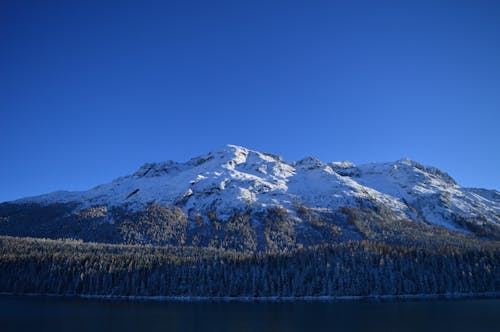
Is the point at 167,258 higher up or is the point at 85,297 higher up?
the point at 167,258

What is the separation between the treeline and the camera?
16600 cm

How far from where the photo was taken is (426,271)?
172 meters

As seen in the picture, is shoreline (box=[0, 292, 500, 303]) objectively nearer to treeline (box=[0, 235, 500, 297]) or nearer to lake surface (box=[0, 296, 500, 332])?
treeline (box=[0, 235, 500, 297])

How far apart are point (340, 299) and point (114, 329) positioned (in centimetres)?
10196

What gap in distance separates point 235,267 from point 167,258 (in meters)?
38.4

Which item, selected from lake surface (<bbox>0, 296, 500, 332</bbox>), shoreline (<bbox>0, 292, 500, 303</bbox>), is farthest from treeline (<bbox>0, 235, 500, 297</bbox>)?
lake surface (<bbox>0, 296, 500, 332</bbox>)

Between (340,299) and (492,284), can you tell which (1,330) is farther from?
(492,284)

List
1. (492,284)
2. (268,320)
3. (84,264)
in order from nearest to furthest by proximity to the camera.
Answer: (268,320) < (492,284) < (84,264)

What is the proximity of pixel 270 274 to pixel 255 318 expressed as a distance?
71236 mm

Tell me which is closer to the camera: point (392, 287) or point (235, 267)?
point (392, 287)

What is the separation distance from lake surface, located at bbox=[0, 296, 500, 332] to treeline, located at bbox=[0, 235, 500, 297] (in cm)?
4101

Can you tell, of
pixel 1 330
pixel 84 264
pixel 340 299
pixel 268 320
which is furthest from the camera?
pixel 84 264

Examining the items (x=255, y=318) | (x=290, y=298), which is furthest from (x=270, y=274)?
(x=255, y=318)

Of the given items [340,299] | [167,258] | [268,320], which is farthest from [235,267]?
[268,320]
